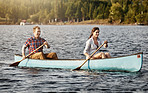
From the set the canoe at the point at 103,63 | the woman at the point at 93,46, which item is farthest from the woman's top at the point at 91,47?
the canoe at the point at 103,63

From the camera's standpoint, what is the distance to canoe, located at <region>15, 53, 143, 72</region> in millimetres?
14219

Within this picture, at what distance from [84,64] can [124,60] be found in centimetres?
194

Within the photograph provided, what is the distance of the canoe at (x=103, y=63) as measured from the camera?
14219 mm

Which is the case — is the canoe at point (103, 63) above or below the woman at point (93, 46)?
below

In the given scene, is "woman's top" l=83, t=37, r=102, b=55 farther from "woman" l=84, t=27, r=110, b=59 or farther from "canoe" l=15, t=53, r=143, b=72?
"canoe" l=15, t=53, r=143, b=72

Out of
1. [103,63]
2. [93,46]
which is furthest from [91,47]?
[103,63]

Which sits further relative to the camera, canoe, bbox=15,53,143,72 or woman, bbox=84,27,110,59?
woman, bbox=84,27,110,59

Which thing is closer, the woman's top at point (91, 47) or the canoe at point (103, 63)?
the canoe at point (103, 63)

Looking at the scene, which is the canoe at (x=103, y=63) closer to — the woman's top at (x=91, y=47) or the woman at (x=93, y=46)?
the woman at (x=93, y=46)

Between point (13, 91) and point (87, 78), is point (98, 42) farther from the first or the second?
point (13, 91)

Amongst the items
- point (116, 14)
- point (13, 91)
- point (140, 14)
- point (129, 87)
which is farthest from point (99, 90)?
point (116, 14)

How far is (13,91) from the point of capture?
37.8 ft

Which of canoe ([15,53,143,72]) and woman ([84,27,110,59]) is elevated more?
woman ([84,27,110,59])

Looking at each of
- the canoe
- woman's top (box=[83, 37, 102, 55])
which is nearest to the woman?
woman's top (box=[83, 37, 102, 55])
